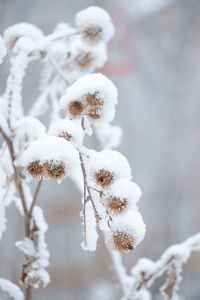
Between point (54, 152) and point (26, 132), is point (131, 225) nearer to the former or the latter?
point (54, 152)

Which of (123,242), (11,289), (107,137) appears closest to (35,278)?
(11,289)

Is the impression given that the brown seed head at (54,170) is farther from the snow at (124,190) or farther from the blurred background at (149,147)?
the blurred background at (149,147)

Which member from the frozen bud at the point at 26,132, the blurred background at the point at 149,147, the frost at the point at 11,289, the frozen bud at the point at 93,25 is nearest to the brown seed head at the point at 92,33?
the frozen bud at the point at 93,25

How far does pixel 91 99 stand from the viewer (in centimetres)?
32

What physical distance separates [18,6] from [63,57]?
3.12 metres

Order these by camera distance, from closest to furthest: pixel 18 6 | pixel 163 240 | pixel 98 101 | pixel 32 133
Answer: pixel 98 101 → pixel 32 133 → pixel 18 6 → pixel 163 240

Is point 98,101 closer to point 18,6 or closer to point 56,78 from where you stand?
point 56,78

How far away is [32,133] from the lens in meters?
0.46

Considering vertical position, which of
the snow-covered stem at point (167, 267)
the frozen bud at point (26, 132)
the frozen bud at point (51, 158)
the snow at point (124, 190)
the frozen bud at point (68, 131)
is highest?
the frozen bud at point (26, 132)

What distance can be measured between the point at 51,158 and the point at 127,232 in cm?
10

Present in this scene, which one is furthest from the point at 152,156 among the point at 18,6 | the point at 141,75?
the point at 18,6

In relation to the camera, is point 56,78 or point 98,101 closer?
point 98,101

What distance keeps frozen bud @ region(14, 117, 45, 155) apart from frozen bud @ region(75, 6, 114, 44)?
0.18 metres

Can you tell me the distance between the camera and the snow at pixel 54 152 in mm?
295
